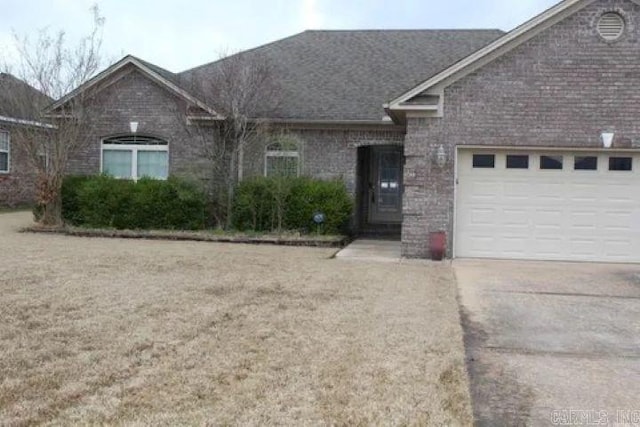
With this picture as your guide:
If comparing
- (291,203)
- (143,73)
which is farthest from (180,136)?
(291,203)

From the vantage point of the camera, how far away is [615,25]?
12.8 metres

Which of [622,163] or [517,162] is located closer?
[622,163]

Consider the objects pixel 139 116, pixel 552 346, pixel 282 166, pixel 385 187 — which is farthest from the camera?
pixel 385 187

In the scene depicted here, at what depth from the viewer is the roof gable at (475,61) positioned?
41.7 ft

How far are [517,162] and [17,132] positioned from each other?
12.3m

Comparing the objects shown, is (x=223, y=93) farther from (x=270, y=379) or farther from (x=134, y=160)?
(x=270, y=379)

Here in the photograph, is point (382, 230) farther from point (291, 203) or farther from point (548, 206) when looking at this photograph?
point (548, 206)

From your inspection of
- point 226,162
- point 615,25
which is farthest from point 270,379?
point 226,162

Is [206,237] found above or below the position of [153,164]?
below

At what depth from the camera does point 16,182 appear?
2436 centimetres

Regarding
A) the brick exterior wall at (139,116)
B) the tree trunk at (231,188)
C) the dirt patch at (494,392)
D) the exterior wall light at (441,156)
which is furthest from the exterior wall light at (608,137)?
the brick exterior wall at (139,116)

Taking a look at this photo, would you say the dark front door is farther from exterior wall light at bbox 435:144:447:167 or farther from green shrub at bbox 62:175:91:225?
green shrub at bbox 62:175:91:225

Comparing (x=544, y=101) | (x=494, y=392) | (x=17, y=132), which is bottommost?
(x=494, y=392)

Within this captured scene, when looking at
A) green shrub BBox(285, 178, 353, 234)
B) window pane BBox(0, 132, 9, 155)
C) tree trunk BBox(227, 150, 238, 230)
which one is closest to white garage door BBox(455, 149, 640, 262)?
green shrub BBox(285, 178, 353, 234)
